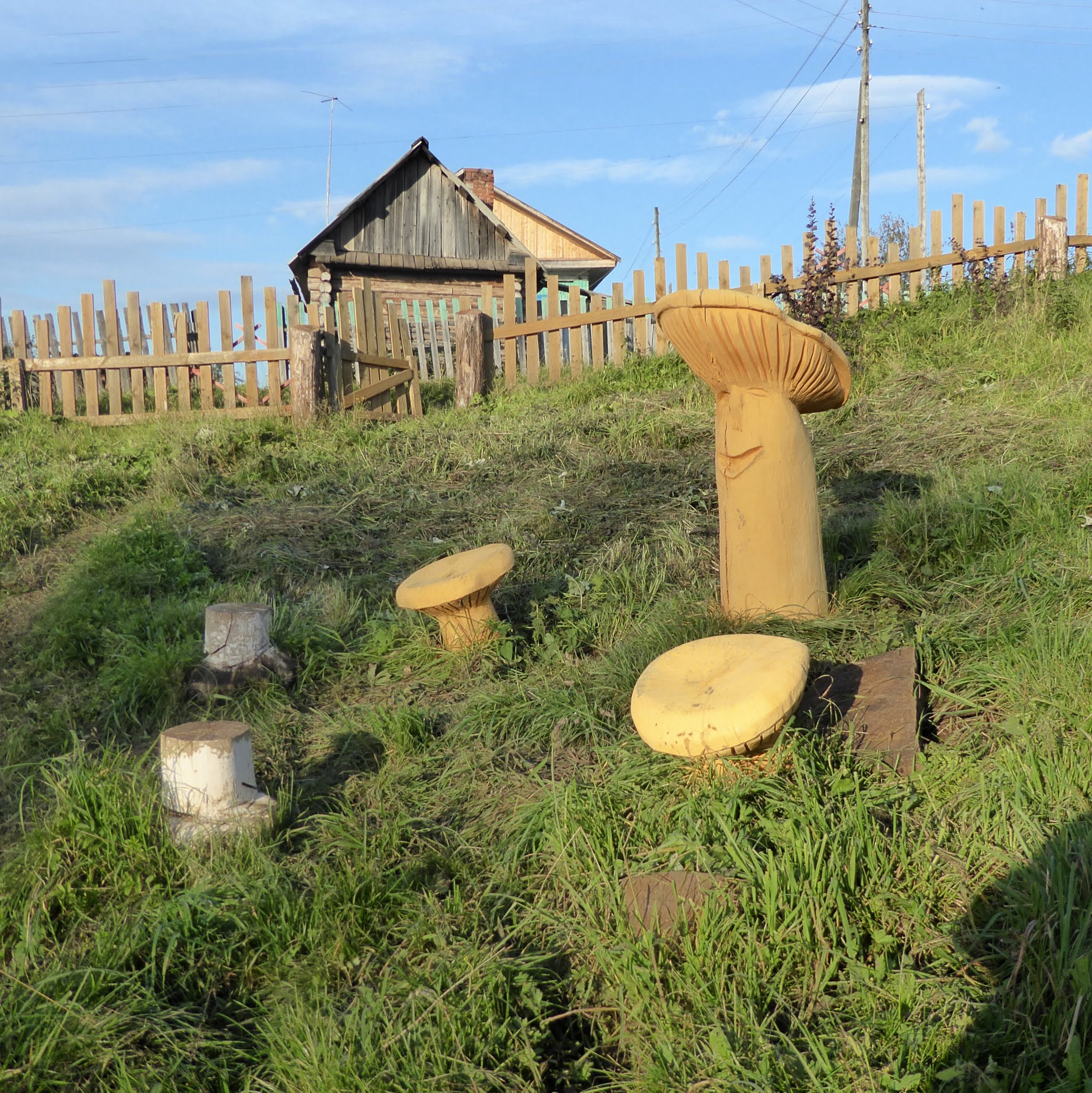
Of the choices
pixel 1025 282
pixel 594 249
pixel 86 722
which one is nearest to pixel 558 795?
pixel 86 722

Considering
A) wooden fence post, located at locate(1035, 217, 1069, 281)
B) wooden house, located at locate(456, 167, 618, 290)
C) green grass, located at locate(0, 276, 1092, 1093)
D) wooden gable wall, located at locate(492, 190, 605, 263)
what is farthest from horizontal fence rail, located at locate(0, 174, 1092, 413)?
wooden gable wall, located at locate(492, 190, 605, 263)

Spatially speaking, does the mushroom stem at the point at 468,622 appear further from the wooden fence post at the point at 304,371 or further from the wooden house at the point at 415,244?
the wooden house at the point at 415,244

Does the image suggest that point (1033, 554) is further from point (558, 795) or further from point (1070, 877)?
point (558, 795)

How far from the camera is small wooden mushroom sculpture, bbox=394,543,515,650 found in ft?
12.7

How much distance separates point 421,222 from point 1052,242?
12402mm

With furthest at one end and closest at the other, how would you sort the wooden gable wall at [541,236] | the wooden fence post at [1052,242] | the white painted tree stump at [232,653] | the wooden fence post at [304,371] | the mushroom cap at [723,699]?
the wooden gable wall at [541,236] → the wooden fence post at [1052,242] → the wooden fence post at [304,371] → the white painted tree stump at [232,653] → the mushroom cap at [723,699]

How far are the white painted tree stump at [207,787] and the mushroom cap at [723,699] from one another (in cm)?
129

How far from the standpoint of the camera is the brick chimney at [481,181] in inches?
1033

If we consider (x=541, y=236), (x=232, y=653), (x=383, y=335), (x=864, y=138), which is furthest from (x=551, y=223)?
(x=232, y=653)

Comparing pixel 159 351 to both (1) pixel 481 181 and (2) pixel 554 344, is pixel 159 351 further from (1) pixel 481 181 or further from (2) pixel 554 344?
(1) pixel 481 181

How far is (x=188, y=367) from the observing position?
10.7 m

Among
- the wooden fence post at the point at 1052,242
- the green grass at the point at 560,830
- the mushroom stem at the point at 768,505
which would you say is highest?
the wooden fence post at the point at 1052,242

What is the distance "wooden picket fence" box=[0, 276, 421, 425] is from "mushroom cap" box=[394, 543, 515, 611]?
6.16 metres

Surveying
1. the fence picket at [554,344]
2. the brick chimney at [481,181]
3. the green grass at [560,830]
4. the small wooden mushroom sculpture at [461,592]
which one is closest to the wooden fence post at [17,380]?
the fence picket at [554,344]
